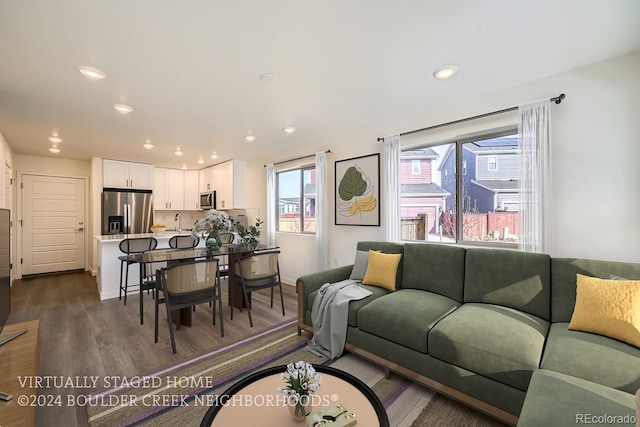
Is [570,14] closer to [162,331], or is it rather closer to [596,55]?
[596,55]

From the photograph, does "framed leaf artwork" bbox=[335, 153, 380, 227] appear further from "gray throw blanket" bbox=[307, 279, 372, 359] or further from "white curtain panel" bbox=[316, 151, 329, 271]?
"gray throw blanket" bbox=[307, 279, 372, 359]

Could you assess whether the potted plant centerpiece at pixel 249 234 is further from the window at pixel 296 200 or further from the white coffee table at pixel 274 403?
the white coffee table at pixel 274 403

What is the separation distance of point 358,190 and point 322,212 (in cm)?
70

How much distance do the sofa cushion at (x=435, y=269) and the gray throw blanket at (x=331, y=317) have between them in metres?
0.55

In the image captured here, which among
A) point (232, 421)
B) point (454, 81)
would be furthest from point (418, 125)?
point (232, 421)

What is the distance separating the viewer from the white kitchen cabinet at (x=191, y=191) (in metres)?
6.98

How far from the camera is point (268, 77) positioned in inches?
94.7

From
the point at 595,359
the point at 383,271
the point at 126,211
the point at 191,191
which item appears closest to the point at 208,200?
the point at 191,191

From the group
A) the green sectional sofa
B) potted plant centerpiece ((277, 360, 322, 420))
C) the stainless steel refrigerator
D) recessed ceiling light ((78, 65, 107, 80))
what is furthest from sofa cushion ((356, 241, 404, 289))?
the stainless steel refrigerator

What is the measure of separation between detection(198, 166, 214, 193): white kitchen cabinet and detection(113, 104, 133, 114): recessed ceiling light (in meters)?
3.49

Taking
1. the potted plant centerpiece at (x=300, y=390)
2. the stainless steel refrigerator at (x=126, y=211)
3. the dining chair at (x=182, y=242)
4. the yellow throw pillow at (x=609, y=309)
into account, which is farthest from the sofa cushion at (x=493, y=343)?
the stainless steel refrigerator at (x=126, y=211)

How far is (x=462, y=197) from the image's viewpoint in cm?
311

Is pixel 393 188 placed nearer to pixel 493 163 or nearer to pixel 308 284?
pixel 493 163

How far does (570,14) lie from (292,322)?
3.47 meters
